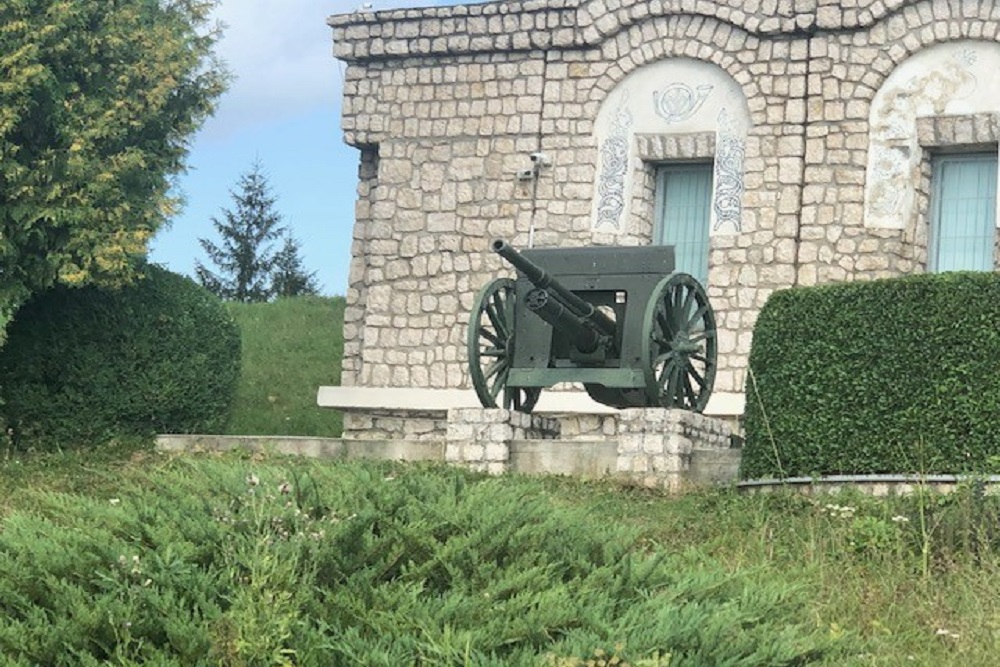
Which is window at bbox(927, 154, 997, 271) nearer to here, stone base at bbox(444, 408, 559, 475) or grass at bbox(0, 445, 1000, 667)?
stone base at bbox(444, 408, 559, 475)

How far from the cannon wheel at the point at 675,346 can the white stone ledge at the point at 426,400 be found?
2423mm

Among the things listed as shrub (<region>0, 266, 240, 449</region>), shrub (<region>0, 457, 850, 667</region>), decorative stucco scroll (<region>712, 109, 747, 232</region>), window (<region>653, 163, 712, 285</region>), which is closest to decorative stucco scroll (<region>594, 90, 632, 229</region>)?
window (<region>653, 163, 712, 285</region>)

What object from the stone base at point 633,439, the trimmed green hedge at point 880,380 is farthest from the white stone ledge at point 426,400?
the trimmed green hedge at point 880,380

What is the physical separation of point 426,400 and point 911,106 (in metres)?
5.85

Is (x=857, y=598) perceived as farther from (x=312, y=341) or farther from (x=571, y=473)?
(x=312, y=341)

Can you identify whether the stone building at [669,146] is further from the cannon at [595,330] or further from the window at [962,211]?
the cannon at [595,330]

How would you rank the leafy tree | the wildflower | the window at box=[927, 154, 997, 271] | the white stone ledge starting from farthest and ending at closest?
the white stone ledge
the window at box=[927, 154, 997, 271]
the leafy tree
the wildflower

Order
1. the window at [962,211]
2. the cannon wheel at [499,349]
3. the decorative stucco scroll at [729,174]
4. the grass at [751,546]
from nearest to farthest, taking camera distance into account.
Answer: the grass at [751,546], the cannon wheel at [499,349], the window at [962,211], the decorative stucco scroll at [729,174]

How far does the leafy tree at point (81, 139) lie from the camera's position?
18.4 metres

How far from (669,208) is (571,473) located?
603 centimetres

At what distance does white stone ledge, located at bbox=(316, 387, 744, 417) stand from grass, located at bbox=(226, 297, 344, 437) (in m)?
1.24

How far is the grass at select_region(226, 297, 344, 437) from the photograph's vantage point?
2305 cm

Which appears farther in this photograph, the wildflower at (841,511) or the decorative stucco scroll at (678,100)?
the decorative stucco scroll at (678,100)

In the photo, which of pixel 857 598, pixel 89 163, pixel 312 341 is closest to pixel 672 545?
pixel 857 598
